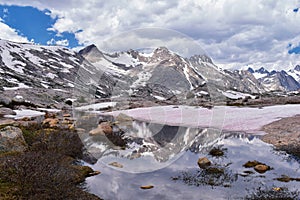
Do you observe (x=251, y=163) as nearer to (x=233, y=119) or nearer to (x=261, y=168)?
(x=261, y=168)

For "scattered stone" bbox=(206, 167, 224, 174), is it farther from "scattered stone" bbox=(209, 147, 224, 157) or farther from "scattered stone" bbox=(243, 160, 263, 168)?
"scattered stone" bbox=(209, 147, 224, 157)

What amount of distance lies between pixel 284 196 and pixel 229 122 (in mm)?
26470

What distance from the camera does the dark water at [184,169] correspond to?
15.8 meters

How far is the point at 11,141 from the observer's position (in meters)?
20.2

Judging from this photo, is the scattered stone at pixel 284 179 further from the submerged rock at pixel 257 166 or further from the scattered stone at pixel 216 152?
the scattered stone at pixel 216 152

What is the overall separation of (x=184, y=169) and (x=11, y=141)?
12035 millimetres

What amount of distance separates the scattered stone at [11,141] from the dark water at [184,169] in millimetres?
5311

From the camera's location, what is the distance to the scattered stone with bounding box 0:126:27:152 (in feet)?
64.4

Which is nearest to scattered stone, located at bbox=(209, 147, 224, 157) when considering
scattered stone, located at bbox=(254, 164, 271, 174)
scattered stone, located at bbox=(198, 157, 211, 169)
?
scattered stone, located at bbox=(198, 157, 211, 169)

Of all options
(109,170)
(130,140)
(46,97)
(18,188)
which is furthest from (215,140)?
(46,97)

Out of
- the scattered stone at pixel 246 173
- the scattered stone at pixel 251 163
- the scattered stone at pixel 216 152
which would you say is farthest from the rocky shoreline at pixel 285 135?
the scattered stone at pixel 246 173

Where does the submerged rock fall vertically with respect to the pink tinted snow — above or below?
below

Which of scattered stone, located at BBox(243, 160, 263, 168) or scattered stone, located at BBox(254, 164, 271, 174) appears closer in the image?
scattered stone, located at BBox(254, 164, 271, 174)

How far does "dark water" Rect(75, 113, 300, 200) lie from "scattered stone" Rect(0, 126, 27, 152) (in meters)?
5.31
